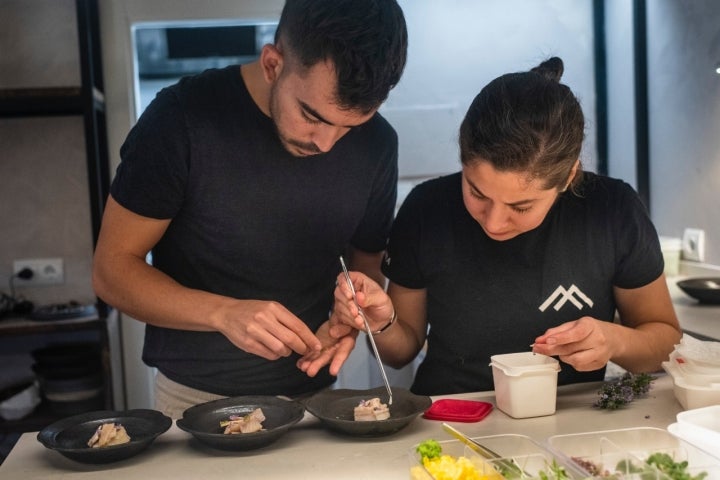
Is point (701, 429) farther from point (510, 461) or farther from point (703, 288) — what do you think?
point (703, 288)

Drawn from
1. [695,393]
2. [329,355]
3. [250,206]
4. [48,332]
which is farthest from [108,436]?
[48,332]

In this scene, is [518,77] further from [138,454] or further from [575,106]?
[138,454]

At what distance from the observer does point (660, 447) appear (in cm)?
130

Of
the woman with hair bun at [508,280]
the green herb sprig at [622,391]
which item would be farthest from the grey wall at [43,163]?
the green herb sprig at [622,391]

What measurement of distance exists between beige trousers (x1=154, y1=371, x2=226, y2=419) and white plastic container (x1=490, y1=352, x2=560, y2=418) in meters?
0.71

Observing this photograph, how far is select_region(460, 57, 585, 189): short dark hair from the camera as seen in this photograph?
167cm

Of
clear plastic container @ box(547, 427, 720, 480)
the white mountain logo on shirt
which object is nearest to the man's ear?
the white mountain logo on shirt

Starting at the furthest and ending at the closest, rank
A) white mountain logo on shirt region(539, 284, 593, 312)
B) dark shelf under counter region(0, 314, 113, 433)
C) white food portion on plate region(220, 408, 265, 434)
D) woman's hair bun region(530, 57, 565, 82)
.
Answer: dark shelf under counter region(0, 314, 113, 433) < white mountain logo on shirt region(539, 284, 593, 312) < woman's hair bun region(530, 57, 565, 82) < white food portion on plate region(220, 408, 265, 434)

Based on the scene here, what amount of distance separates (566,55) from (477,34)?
0.50m

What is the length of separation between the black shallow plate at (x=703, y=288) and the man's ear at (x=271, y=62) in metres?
1.99

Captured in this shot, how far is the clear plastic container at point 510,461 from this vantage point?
1.22 meters

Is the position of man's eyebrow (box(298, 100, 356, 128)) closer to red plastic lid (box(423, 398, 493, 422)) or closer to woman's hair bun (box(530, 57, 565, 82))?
woman's hair bun (box(530, 57, 565, 82))

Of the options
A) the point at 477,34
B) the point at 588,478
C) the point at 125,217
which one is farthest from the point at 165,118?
the point at 477,34

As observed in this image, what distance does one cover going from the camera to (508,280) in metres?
1.96
